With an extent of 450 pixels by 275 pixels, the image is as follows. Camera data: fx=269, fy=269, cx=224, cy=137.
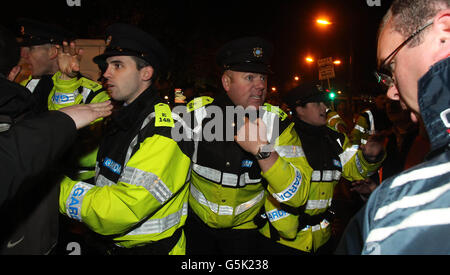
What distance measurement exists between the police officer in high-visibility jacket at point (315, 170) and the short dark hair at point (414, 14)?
1681 millimetres

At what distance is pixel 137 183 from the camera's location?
1759mm

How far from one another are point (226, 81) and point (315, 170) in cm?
146

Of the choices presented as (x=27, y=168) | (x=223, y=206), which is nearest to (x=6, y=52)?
(x=27, y=168)

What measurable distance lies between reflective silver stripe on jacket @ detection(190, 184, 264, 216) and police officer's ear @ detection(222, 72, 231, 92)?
4.05ft

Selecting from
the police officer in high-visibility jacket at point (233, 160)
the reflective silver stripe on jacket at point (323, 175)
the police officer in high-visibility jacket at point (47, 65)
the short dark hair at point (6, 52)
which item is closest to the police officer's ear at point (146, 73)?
the police officer in high-visibility jacket at point (233, 160)

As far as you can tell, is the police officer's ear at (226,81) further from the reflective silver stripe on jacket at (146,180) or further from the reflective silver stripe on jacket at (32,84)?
the reflective silver stripe on jacket at (32,84)

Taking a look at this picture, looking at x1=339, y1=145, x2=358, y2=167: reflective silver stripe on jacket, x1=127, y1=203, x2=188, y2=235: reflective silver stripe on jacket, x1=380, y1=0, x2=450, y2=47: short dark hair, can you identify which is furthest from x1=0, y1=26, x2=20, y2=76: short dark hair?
x1=339, y1=145, x2=358, y2=167: reflective silver stripe on jacket

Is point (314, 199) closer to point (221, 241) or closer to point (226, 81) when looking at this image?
point (221, 241)

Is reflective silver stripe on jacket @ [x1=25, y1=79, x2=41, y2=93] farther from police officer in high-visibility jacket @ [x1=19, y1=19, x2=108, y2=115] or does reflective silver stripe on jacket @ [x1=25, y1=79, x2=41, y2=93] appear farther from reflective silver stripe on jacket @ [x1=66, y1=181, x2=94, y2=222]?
reflective silver stripe on jacket @ [x1=66, y1=181, x2=94, y2=222]

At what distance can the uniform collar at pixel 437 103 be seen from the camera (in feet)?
2.62

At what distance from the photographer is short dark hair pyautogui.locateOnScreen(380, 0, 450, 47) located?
3.30ft
